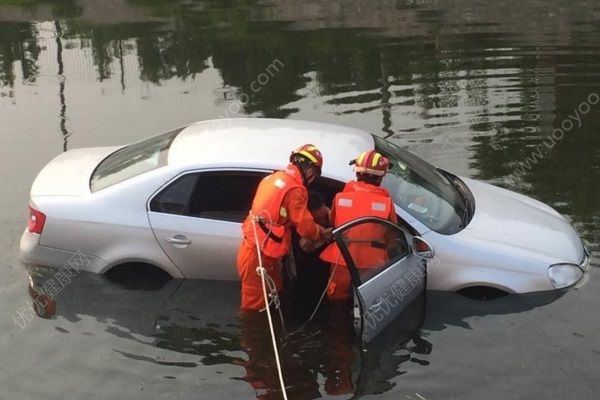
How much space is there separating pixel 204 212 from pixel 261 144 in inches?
31.5

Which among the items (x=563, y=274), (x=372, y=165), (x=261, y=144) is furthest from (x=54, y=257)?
(x=563, y=274)

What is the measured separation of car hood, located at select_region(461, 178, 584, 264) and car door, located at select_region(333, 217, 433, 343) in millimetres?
690

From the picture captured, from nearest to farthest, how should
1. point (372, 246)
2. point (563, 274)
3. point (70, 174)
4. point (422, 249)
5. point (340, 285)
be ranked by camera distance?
point (372, 246) < point (422, 249) < point (340, 285) < point (563, 274) < point (70, 174)

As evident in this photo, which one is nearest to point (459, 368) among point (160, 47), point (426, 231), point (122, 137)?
point (426, 231)

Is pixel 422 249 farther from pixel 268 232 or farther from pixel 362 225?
pixel 268 232

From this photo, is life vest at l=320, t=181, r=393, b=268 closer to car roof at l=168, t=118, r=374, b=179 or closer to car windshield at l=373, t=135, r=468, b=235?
car roof at l=168, t=118, r=374, b=179

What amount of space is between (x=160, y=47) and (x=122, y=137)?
7.02 meters

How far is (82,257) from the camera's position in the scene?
272 inches

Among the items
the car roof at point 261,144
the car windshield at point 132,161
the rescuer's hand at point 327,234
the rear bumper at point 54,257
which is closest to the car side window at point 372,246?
the rescuer's hand at point 327,234

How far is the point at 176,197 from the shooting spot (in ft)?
22.0

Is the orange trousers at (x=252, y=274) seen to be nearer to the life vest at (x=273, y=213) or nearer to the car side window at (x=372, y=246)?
the life vest at (x=273, y=213)

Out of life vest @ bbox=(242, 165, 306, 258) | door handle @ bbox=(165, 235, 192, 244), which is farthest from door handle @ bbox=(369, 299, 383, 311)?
door handle @ bbox=(165, 235, 192, 244)

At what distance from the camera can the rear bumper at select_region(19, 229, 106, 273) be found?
689 centimetres

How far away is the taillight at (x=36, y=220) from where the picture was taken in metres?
6.81
